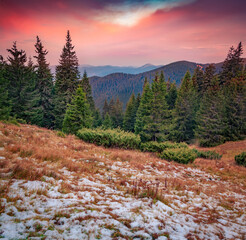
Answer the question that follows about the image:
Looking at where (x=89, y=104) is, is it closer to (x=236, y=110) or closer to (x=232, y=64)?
(x=236, y=110)

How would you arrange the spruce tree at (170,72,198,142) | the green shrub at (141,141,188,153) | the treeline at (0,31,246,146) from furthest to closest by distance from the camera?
the spruce tree at (170,72,198,142) < the treeline at (0,31,246,146) < the green shrub at (141,141,188,153)

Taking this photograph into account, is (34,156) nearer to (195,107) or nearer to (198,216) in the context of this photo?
(198,216)

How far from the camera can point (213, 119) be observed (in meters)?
31.8

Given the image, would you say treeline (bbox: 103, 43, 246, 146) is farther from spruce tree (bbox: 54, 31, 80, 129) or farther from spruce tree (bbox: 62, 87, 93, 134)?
spruce tree (bbox: 54, 31, 80, 129)

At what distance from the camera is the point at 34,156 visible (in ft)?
20.3

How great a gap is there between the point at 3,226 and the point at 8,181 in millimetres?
1897

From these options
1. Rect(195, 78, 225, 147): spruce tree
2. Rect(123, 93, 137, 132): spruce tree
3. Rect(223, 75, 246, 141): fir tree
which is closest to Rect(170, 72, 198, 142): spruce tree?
Rect(195, 78, 225, 147): spruce tree

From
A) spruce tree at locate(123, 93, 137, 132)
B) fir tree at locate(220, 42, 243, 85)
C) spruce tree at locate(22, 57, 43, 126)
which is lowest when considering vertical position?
spruce tree at locate(123, 93, 137, 132)

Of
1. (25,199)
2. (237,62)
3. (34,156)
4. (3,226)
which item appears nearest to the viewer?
(3,226)

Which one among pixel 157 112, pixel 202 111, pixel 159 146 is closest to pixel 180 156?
pixel 159 146

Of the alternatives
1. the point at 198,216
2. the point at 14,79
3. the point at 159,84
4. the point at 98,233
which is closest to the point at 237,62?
the point at 159,84

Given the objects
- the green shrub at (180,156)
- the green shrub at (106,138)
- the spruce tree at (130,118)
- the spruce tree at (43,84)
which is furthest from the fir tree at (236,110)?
the spruce tree at (43,84)

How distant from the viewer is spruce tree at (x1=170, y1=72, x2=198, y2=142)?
121ft

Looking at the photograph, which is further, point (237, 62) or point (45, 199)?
point (237, 62)
